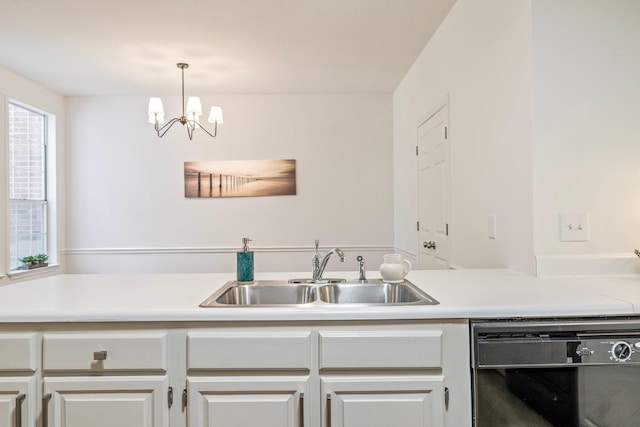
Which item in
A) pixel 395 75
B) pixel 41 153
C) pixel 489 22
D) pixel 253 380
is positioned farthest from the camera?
pixel 41 153

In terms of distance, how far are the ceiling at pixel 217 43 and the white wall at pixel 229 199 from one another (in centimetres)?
27

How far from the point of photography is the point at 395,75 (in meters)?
4.12

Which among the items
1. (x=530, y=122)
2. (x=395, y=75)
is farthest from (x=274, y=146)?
(x=530, y=122)

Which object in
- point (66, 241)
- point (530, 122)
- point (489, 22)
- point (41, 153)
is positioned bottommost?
point (66, 241)

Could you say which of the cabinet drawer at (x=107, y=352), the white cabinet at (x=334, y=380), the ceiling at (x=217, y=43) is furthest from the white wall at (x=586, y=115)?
the cabinet drawer at (x=107, y=352)

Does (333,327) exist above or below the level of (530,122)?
below

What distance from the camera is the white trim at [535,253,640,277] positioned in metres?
1.75

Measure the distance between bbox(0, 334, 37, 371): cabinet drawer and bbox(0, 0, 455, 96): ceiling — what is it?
222cm

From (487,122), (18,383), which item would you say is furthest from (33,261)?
(487,122)

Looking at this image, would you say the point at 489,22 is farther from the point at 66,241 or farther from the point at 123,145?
the point at 66,241

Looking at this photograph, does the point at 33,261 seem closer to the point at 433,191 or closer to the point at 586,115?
the point at 433,191

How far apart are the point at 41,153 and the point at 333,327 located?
14.9 ft

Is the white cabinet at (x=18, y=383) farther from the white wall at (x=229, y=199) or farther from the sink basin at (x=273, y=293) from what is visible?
the white wall at (x=229, y=199)

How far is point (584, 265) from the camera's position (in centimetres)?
175
